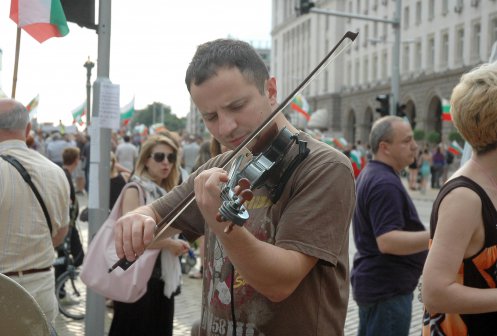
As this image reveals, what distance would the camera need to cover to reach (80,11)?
17.0ft

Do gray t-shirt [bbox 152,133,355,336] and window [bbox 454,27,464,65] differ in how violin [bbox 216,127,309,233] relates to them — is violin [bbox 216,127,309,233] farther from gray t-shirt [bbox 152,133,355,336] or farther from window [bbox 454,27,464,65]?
window [bbox 454,27,464,65]

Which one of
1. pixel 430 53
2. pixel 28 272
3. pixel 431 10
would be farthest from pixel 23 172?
pixel 431 10

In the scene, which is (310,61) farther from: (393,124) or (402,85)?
(393,124)

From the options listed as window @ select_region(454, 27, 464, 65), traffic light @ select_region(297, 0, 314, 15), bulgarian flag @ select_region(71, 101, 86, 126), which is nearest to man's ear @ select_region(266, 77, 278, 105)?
traffic light @ select_region(297, 0, 314, 15)

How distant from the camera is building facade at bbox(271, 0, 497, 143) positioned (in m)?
47.7

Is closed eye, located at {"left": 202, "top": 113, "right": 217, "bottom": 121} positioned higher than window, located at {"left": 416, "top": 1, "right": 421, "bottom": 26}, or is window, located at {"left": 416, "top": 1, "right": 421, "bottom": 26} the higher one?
window, located at {"left": 416, "top": 1, "right": 421, "bottom": 26}

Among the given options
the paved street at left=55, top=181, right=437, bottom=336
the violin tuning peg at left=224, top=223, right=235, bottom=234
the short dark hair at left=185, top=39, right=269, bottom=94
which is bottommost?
the paved street at left=55, top=181, right=437, bottom=336

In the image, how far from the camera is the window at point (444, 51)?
51.4 metres

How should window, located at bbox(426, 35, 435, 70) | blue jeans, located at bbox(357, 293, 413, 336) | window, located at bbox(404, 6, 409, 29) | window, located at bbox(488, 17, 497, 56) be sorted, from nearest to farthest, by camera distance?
blue jeans, located at bbox(357, 293, 413, 336), window, located at bbox(488, 17, 497, 56), window, located at bbox(426, 35, 435, 70), window, located at bbox(404, 6, 409, 29)

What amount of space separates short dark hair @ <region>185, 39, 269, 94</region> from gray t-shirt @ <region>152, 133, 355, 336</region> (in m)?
0.22

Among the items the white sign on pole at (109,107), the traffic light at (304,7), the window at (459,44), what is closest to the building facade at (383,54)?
the window at (459,44)

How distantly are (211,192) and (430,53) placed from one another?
54.5m

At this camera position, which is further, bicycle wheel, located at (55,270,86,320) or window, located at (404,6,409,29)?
window, located at (404,6,409,29)

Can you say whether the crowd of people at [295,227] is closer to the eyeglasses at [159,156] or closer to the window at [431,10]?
the eyeglasses at [159,156]
